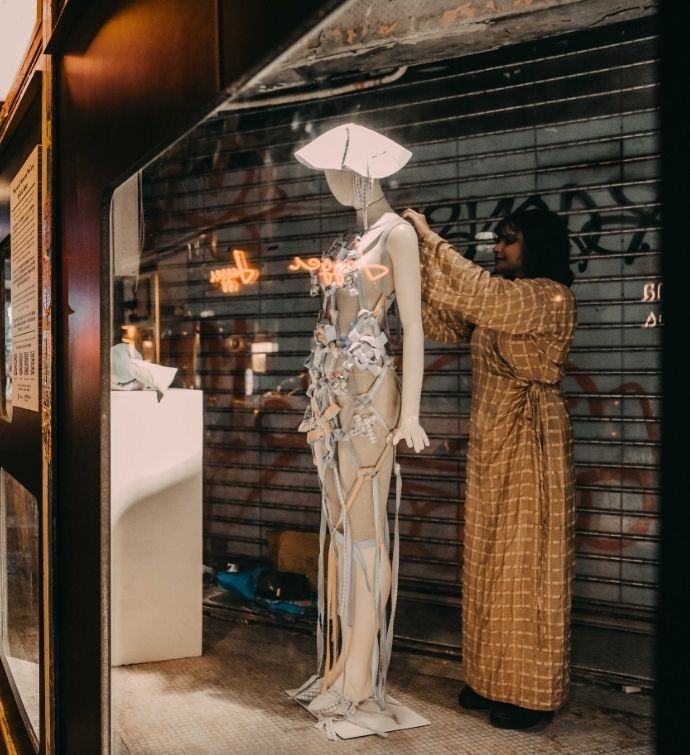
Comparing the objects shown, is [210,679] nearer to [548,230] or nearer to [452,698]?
[452,698]

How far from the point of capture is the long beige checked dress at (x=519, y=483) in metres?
2.73

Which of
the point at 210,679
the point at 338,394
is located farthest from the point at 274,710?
the point at 338,394

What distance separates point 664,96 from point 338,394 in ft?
6.50

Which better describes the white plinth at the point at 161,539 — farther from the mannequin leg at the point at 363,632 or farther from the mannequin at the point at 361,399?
the mannequin leg at the point at 363,632

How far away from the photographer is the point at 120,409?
2.39 meters

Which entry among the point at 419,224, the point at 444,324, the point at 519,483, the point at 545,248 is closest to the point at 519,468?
the point at 519,483

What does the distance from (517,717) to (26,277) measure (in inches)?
92.5

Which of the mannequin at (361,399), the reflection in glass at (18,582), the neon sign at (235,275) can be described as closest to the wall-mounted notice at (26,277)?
the reflection in glass at (18,582)

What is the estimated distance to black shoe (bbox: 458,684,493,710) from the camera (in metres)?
2.90

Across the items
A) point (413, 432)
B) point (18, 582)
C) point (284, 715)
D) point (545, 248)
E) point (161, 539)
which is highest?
point (545, 248)

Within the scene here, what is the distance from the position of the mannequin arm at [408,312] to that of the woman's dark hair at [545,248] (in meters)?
0.48

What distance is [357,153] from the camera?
2725 mm

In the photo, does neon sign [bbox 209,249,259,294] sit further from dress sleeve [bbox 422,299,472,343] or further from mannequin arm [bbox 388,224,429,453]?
mannequin arm [bbox 388,224,429,453]

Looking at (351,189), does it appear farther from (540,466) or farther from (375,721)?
(375,721)
